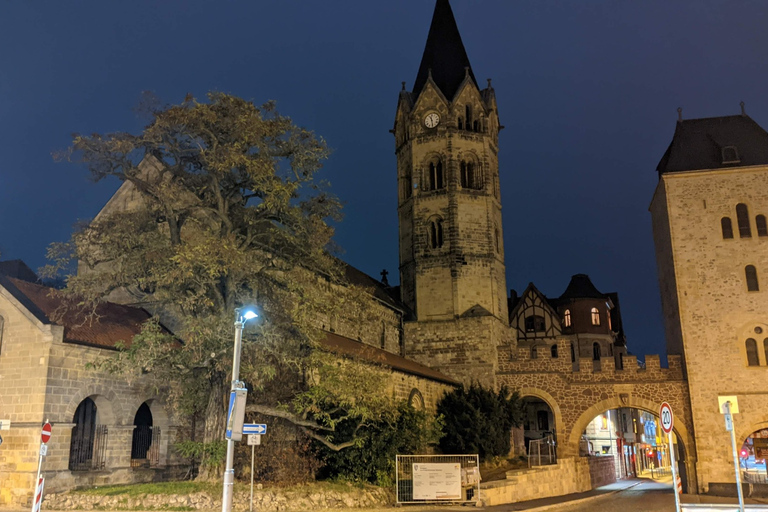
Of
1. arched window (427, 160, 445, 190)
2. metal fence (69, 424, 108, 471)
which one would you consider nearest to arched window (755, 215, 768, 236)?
arched window (427, 160, 445, 190)

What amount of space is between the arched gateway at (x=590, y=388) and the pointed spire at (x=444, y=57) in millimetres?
17277

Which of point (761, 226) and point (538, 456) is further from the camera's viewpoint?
point (761, 226)

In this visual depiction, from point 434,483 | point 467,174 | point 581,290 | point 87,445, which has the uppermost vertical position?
point 467,174

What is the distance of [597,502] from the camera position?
1074 inches

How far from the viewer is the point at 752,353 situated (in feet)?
114

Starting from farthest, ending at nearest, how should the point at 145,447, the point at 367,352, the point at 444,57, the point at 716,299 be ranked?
the point at 444,57, the point at 716,299, the point at 367,352, the point at 145,447

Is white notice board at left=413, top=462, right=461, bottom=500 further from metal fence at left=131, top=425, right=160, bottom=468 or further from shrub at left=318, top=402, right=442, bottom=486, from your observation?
metal fence at left=131, top=425, right=160, bottom=468

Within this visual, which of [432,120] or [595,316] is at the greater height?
[432,120]

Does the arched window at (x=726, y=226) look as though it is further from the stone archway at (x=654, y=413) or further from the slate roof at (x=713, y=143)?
the stone archway at (x=654, y=413)

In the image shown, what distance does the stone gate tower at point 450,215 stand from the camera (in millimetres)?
41094

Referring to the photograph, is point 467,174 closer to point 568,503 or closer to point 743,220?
point 743,220

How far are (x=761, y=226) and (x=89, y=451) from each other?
106 feet

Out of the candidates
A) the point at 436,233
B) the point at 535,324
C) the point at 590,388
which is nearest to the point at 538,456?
the point at 590,388

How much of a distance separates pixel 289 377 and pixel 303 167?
271 inches
